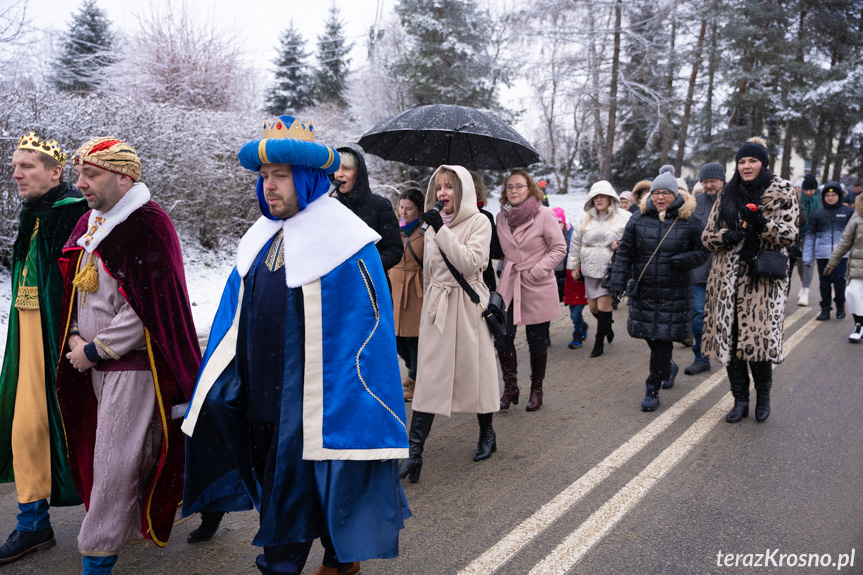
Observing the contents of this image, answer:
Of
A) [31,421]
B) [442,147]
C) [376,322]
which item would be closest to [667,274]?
[442,147]

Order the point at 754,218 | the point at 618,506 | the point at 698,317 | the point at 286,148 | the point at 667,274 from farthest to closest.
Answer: the point at 698,317, the point at 667,274, the point at 754,218, the point at 618,506, the point at 286,148

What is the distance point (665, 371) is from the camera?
575 cm

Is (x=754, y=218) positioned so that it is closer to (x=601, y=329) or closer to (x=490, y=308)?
(x=490, y=308)

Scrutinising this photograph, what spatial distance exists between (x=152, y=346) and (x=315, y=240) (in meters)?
1.06

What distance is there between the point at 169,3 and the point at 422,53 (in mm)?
9240

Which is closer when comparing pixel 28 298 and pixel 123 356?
pixel 123 356

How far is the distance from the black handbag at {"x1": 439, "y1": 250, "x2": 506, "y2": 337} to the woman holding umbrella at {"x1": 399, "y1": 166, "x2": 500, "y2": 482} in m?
0.03

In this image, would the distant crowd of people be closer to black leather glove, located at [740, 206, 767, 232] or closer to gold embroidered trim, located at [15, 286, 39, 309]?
gold embroidered trim, located at [15, 286, 39, 309]

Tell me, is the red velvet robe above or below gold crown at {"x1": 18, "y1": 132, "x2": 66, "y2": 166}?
below

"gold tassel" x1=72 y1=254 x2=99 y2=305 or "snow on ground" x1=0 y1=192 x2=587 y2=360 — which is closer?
"gold tassel" x1=72 y1=254 x2=99 y2=305

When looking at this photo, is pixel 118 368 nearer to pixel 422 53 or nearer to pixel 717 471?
pixel 717 471

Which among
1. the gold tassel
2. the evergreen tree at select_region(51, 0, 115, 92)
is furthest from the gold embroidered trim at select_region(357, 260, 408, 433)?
the evergreen tree at select_region(51, 0, 115, 92)

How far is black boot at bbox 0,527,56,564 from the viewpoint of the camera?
10.5 ft

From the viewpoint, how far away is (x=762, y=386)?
5344mm
